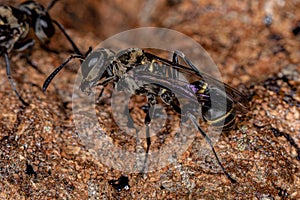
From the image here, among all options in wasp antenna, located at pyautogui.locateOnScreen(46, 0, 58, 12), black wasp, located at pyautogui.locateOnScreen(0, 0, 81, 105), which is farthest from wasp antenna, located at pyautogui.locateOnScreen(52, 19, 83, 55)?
wasp antenna, located at pyautogui.locateOnScreen(46, 0, 58, 12)

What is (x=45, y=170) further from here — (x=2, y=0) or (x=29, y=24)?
(x=2, y=0)

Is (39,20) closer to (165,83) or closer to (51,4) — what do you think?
(51,4)

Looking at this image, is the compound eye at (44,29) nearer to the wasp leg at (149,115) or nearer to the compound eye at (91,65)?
the compound eye at (91,65)

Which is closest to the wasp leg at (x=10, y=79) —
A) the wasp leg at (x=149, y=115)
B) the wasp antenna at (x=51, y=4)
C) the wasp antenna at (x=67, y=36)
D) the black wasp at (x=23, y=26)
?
the black wasp at (x=23, y=26)

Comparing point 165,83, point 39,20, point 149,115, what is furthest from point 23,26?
point 165,83

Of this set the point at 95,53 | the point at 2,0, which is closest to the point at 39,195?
the point at 95,53

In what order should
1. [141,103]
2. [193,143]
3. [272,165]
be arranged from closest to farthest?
[272,165]
[193,143]
[141,103]
